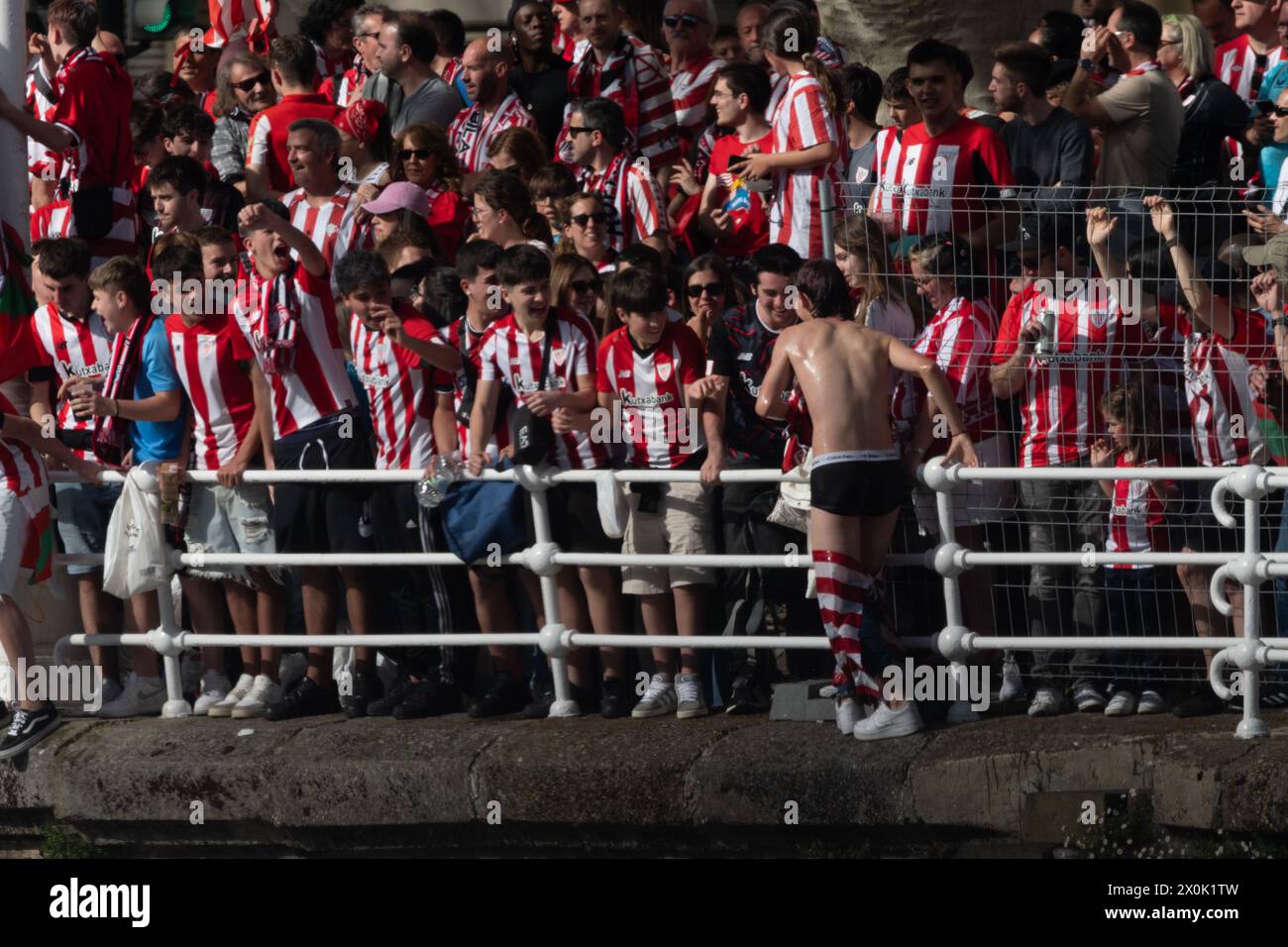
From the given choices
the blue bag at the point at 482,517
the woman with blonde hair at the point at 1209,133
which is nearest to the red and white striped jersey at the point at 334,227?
the blue bag at the point at 482,517

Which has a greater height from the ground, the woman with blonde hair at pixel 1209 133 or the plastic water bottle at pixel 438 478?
the woman with blonde hair at pixel 1209 133

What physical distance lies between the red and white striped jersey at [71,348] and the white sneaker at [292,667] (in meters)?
1.23

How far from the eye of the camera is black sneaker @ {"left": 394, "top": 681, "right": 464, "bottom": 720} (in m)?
9.16

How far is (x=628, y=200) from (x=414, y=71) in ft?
6.30

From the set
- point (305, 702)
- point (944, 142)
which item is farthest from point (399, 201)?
point (944, 142)

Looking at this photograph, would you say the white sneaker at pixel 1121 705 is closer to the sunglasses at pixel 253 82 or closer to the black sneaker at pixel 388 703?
the black sneaker at pixel 388 703

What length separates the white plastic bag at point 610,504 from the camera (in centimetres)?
874

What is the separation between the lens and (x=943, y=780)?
318 inches

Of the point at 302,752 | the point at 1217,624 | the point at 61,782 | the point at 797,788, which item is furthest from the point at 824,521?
the point at 61,782

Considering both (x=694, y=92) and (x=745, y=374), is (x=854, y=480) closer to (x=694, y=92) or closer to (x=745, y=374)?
(x=745, y=374)

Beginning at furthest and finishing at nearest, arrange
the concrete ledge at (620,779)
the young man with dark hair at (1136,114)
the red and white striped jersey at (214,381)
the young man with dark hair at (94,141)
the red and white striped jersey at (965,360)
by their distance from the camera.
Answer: the young man with dark hair at (94,141)
the young man with dark hair at (1136,114)
the red and white striped jersey at (214,381)
the red and white striped jersey at (965,360)
the concrete ledge at (620,779)

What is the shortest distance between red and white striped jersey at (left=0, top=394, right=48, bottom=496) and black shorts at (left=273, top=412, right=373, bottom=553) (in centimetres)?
98

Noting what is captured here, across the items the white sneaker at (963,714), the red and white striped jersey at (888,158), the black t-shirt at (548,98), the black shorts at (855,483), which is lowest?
the white sneaker at (963,714)

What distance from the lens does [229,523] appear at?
9.50 metres
